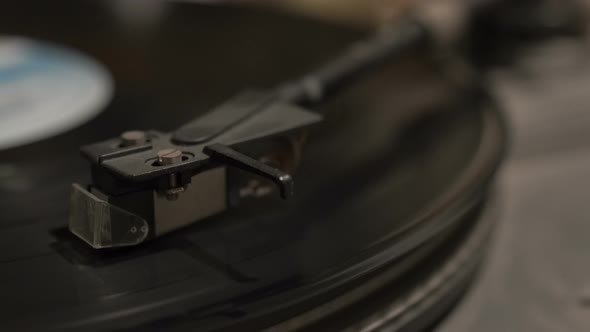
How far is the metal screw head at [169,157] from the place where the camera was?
15.2 inches

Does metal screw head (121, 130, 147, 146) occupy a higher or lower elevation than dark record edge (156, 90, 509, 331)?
higher

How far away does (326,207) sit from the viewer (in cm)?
47

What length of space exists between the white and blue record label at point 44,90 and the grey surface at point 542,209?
0.36 meters

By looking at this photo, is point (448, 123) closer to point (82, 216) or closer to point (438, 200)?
point (438, 200)

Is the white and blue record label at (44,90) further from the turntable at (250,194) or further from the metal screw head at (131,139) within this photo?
the metal screw head at (131,139)

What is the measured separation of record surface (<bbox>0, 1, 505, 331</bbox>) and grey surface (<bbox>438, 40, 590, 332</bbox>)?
0.25 feet

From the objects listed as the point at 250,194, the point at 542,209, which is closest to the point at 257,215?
the point at 250,194

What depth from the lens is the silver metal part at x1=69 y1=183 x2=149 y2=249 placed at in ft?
1.26

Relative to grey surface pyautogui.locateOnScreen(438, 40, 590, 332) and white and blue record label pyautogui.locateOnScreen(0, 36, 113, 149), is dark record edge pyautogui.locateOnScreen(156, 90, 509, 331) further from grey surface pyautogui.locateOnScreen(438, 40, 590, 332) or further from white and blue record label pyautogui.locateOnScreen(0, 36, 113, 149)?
white and blue record label pyautogui.locateOnScreen(0, 36, 113, 149)

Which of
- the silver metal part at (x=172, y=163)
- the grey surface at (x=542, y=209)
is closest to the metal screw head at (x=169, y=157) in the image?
the silver metal part at (x=172, y=163)

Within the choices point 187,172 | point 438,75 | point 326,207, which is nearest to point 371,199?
point 326,207

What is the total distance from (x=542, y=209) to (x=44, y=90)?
49 centimetres

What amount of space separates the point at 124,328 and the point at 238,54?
49 centimetres

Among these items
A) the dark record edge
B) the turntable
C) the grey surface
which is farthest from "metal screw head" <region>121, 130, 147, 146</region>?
the grey surface
